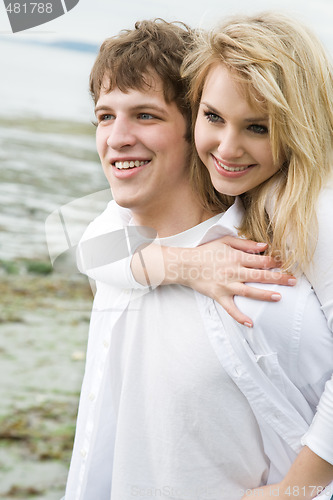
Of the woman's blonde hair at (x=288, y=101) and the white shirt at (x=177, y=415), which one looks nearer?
the woman's blonde hair at (x=288, y=101)

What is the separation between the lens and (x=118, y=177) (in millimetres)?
1787

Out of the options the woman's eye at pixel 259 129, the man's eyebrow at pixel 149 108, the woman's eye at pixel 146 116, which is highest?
the woman's eye at pixel 259 129

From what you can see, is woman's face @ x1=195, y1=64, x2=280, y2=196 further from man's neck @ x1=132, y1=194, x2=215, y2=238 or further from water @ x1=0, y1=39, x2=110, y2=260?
water @ x1=0, y1=39, x2=110, y2=260

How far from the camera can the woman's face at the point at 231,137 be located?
150 cm

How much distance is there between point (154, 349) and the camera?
1685 mm

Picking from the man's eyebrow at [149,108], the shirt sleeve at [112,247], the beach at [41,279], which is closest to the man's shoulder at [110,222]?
the shirt sleeve at [112,247]

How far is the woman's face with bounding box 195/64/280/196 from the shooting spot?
1.50 m

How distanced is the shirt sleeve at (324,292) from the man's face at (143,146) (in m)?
0.45

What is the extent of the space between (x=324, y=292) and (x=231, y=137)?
1.36 ft

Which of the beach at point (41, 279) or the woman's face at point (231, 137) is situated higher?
the woman's face at point (231, 137)

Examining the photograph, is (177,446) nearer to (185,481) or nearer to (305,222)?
(185,481)

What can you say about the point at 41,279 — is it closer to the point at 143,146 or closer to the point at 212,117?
the point at 143,146

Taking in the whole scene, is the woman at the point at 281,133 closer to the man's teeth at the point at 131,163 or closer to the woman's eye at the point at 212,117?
the woman's eye at the point at 212,117

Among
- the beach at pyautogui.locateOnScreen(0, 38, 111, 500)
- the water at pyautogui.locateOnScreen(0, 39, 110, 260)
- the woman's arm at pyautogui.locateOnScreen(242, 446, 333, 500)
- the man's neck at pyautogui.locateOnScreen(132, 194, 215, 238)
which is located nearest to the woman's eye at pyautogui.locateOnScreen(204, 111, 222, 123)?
the man's neck at pyautogui.locateOnScreen(132, 194, 215, 238)
